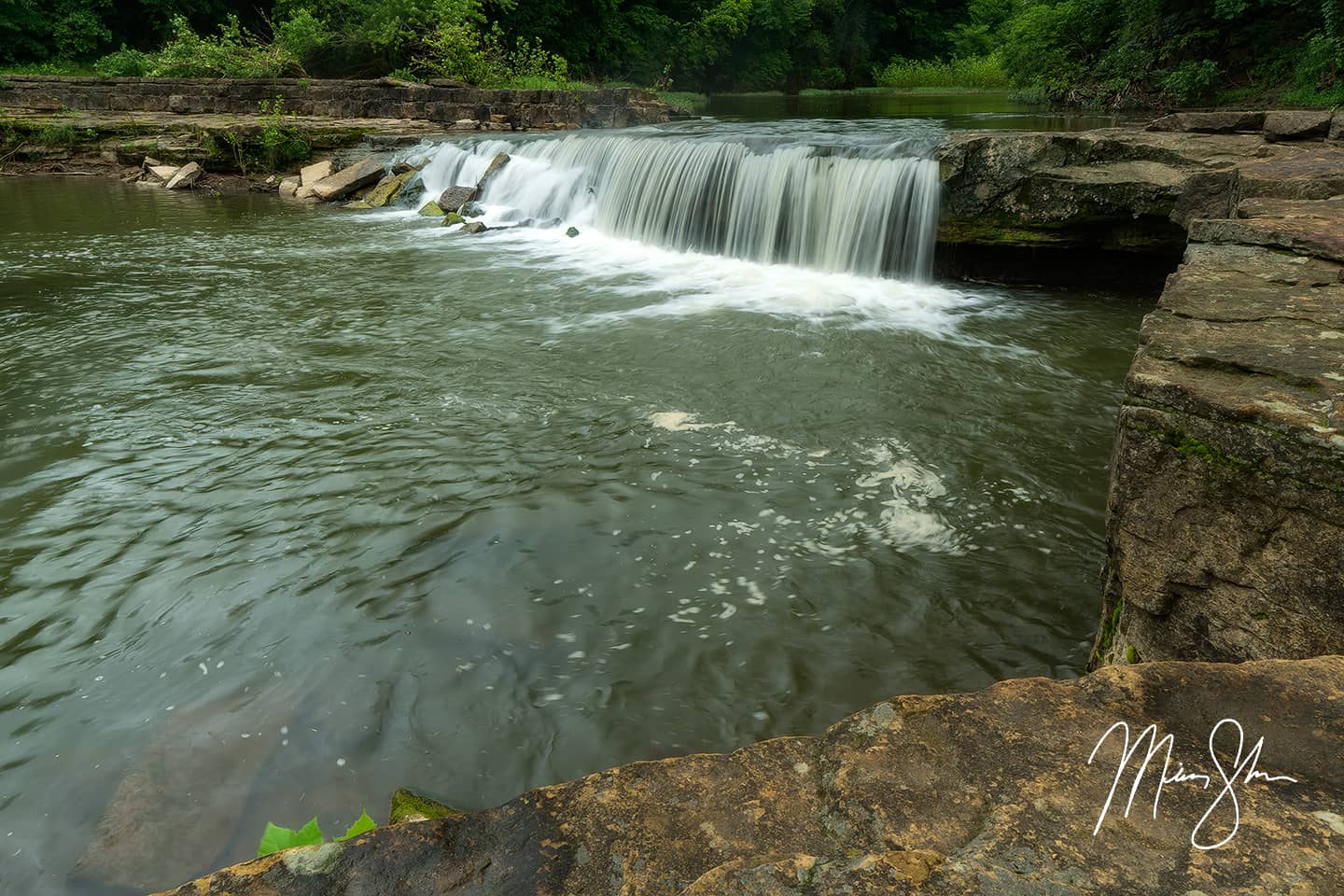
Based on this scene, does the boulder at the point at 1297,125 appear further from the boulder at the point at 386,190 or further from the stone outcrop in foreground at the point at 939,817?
the boulder at the point at 386,190

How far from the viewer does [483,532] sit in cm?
401

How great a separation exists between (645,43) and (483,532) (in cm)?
3576

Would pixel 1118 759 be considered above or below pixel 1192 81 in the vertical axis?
below

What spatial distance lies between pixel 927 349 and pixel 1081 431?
1834 millimetres

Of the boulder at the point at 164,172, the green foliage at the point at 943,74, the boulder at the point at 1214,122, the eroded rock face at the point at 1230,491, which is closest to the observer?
the eroded rock face at the point at 1230,491

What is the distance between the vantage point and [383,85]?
63.9 ft

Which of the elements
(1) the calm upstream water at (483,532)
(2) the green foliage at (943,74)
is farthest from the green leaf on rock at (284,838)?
(2) the green foliage at (943,74)

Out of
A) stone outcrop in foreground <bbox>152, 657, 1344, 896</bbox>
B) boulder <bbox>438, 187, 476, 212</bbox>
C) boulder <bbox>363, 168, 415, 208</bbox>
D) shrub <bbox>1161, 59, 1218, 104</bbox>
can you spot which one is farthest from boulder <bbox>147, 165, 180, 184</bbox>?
shrub <bbox>1161, 59, 1218, 104</bbox>

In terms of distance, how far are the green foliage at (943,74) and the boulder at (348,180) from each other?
28.3m

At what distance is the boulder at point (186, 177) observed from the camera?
16234 millimetres

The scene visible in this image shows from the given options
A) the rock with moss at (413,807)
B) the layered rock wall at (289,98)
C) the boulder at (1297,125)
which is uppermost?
the layered rock wall at (289,98)

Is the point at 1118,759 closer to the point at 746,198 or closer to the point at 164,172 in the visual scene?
the point at 746,198
